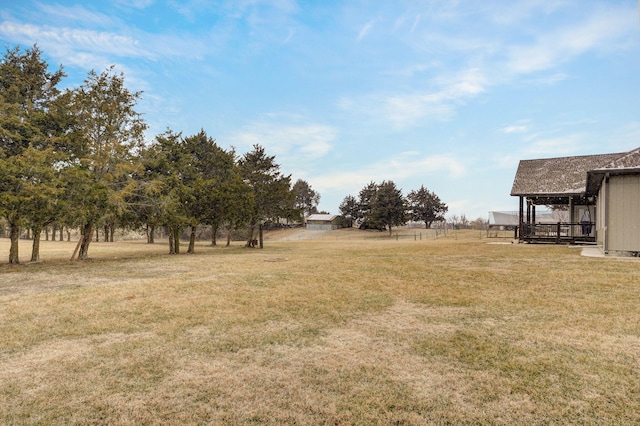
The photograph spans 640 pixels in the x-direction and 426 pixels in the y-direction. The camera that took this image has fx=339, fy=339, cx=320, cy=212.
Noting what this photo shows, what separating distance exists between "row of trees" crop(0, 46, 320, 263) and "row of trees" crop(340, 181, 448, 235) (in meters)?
29.3

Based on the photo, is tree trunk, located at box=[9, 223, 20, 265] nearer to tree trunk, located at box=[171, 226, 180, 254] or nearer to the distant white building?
tree trunk, located at box=[171, 226, 180, 254]

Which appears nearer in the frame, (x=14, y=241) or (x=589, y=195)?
(x=14, y=241)

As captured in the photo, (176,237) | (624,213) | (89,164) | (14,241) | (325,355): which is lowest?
(325,355)

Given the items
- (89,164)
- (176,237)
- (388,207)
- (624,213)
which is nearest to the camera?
(624,213)

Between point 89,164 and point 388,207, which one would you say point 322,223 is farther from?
point 89,164

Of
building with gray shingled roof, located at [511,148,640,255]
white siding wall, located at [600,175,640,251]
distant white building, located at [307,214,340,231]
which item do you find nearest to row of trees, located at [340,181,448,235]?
distant white building, located at [307,214,340,231]

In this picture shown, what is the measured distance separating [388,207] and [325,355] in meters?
46.6

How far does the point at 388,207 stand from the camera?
49531 mm

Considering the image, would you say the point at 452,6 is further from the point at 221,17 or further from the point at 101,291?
the point at 101,291

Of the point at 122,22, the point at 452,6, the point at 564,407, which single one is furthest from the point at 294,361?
the point at 122,22

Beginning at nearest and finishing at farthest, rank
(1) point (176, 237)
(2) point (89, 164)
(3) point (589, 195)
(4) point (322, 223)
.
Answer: (2) point (89, 164)
(3) point (589, 195)
(1) point (176, 237)
(4) point (322, 223)

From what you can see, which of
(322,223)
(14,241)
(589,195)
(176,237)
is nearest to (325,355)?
(14,241)

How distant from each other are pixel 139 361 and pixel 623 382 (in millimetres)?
5151

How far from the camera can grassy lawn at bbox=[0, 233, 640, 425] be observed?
2887mm
